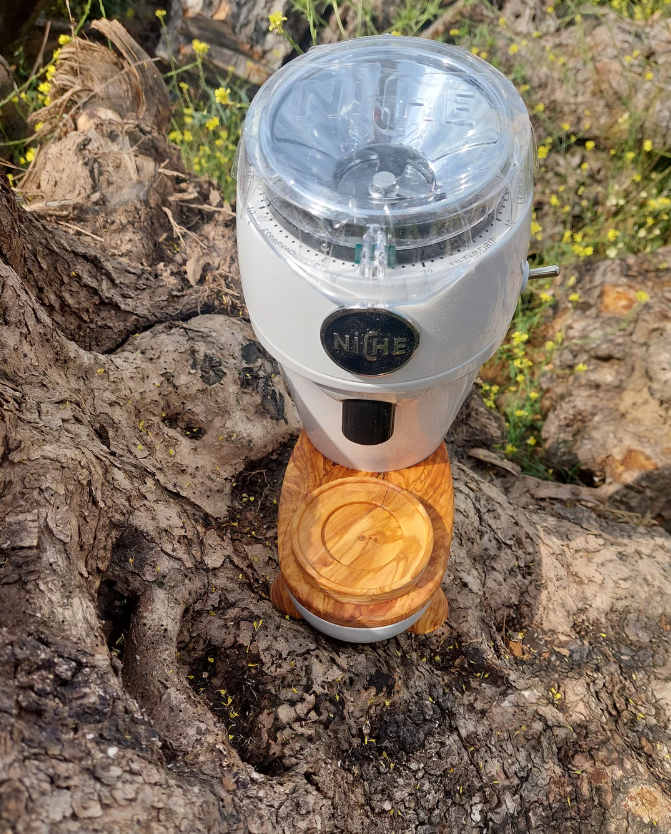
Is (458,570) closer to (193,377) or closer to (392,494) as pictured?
(392,494)

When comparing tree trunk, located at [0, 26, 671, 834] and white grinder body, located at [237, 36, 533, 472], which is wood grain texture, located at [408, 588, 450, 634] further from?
white grinder body, located at [237, 36, 533, 472]

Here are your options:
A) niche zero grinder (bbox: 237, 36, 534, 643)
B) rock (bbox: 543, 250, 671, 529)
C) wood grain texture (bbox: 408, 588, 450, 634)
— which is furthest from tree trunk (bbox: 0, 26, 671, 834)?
rock (bbox: 543, 250, 671, 529)

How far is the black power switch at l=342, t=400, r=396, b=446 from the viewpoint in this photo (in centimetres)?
112

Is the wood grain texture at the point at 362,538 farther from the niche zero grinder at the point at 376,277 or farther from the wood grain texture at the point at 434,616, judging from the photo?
the wood grain texture at the point at 434,616

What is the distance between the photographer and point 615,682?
1353 mm

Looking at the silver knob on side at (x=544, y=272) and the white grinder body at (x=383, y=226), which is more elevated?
the white grinder body at (x=383, y=226)

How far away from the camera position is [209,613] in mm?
1160

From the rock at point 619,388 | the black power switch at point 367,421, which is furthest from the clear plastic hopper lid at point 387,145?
the rock at point 619,388

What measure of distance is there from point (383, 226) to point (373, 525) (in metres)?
0.53

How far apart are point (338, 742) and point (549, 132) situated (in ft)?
7.22

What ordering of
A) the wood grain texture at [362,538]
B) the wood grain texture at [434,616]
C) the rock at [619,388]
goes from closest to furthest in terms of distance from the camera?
the wood grain texture at [362,538], the wood grain texture at [434,616], the rock at [619,388]

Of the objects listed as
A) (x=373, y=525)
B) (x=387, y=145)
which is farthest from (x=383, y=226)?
(x=373, y=525)

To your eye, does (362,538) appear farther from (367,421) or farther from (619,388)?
(619,388)

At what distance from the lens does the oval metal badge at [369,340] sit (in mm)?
910
